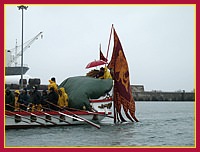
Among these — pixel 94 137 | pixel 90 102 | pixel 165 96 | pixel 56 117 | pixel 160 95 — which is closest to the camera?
pixel 94 137

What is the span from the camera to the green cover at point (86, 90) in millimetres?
23344

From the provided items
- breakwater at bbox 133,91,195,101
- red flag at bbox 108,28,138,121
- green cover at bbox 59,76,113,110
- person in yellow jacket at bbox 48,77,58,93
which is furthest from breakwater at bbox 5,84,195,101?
person in yellow jacket at bbox 48,77,58,93

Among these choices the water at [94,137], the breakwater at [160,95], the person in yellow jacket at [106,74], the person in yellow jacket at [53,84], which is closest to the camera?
the water at [94,137]

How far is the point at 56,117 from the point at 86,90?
2924mm

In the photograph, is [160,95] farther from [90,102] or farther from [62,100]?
[62,100]

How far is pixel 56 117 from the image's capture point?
21.5 m

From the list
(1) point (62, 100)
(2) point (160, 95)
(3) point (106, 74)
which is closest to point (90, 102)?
(1) point (62, 100)

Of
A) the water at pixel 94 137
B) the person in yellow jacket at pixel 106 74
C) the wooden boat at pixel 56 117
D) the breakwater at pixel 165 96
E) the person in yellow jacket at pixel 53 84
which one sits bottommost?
the breakwater at pixel 165 96

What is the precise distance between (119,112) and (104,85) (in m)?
2.32

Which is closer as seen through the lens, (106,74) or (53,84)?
(53,84)

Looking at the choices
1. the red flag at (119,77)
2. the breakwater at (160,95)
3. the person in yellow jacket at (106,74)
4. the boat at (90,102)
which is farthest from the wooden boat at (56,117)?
the breakwater at (160,95)

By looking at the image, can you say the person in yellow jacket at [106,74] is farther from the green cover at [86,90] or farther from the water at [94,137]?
the water at [94,137]

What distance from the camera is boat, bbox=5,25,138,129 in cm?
2098

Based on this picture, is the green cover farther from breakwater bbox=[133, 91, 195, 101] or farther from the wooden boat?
breakwater bbox=[133, 91, 195, 101]
